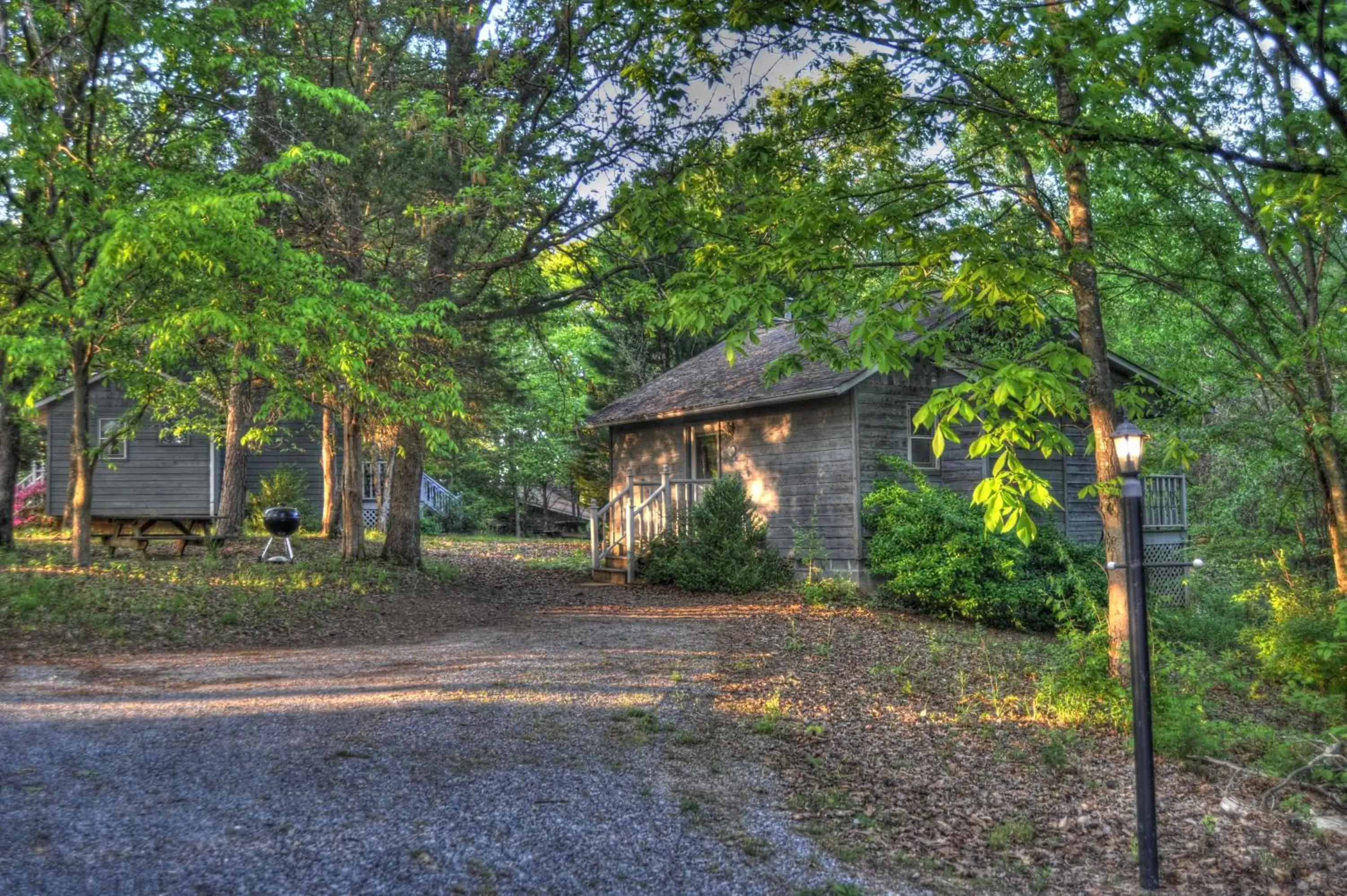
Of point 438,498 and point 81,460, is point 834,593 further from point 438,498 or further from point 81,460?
point 438,498

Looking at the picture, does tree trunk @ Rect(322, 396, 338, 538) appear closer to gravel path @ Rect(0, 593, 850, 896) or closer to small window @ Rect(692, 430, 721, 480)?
small window @ Rect(692, 430, 721, 480)

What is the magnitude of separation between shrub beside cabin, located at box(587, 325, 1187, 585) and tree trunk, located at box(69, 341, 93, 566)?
304 inches

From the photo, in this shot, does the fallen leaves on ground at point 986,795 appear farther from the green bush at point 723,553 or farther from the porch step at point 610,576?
the porch step at point 610,576

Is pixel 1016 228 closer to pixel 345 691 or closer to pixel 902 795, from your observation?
pixel 902 795

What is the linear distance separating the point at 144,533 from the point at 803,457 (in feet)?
35.4

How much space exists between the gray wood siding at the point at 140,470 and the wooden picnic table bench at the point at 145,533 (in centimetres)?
951

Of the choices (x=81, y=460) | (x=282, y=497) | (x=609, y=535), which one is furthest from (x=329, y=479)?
(x=81, y=460)

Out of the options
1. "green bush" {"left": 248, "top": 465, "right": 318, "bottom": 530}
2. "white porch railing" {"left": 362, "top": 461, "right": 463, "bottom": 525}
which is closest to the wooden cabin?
"green bush" {"left": 248, "top": 465, "right": 318, "bottom": 530}

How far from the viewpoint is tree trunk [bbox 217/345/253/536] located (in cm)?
1895

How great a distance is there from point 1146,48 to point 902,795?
4.37 meters

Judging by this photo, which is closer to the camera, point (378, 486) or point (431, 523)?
point (378, 486)

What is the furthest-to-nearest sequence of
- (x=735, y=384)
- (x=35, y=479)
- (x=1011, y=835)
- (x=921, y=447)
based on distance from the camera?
(x=35, y=479)
(x=735, y=384)
(x=921, y=447)
(x=1011, y=835)

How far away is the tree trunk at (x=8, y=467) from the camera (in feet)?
46.1

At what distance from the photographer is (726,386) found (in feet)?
56.6
